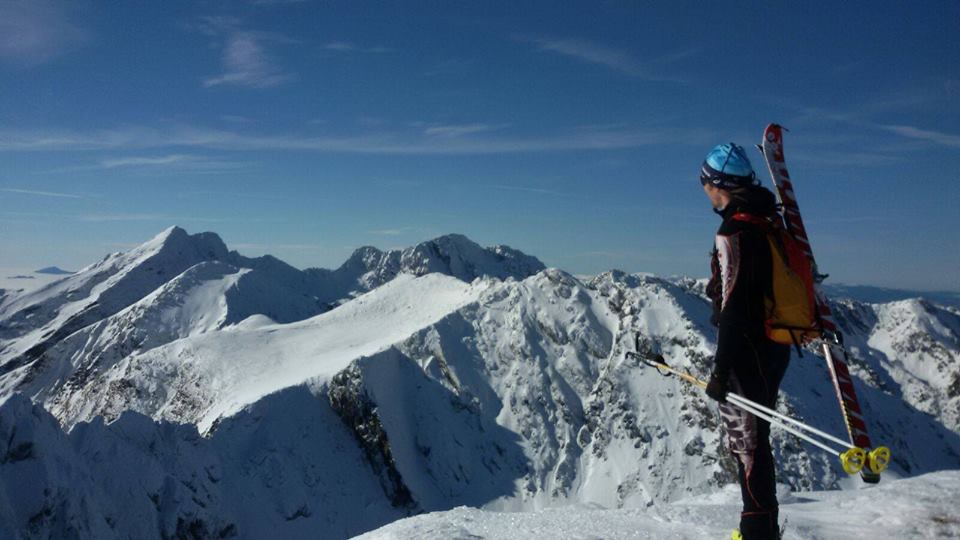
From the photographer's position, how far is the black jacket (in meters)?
5.86

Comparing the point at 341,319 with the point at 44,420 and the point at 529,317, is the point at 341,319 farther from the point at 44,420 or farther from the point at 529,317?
the point at 44,420

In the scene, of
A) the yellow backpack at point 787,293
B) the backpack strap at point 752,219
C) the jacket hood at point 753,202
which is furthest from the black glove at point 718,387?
the jacket hood at point 753,202

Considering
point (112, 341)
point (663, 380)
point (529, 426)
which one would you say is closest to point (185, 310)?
point (112, 341)

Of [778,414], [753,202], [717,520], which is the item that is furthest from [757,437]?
[717,520]

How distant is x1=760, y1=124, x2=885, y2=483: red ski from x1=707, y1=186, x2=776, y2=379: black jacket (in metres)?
0.66

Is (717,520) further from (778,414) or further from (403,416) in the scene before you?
(403,416)

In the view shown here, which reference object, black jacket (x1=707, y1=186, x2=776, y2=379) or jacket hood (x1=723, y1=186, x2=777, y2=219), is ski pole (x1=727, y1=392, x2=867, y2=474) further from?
jacket hood (x1=723, y1=186, x2=777, y2=219)

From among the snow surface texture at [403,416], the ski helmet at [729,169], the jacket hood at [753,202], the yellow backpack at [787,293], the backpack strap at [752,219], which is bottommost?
the snow surface texture at [403,416]

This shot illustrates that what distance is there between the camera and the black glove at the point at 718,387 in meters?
6.07

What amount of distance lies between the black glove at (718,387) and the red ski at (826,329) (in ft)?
3.99

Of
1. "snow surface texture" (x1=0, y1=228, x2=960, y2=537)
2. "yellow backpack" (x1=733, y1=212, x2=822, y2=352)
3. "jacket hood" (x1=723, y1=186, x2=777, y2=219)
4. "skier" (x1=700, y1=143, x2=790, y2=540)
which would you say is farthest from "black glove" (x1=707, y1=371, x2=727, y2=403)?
"snow surface texture" (x1=0, y1=228, x2=960, y2=537)

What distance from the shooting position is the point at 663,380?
2958 inches

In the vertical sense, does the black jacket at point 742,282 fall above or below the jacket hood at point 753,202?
below

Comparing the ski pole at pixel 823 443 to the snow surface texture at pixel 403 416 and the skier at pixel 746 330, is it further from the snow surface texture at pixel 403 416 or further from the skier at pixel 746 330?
the snow surface texture at pixel 403 416
